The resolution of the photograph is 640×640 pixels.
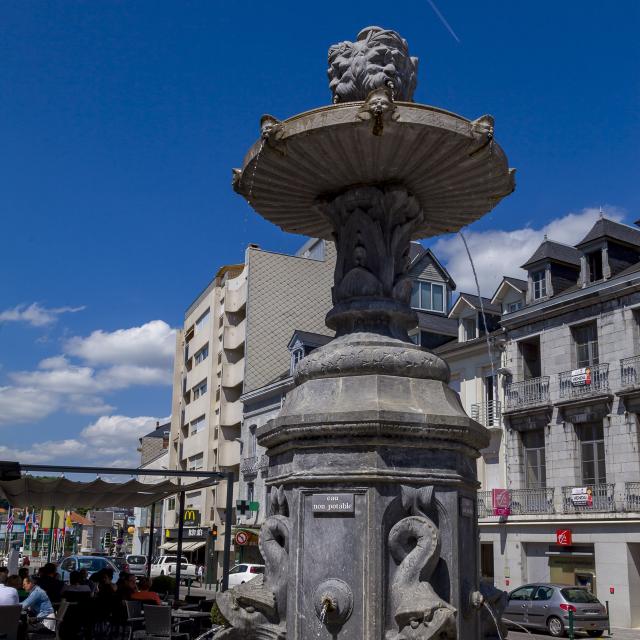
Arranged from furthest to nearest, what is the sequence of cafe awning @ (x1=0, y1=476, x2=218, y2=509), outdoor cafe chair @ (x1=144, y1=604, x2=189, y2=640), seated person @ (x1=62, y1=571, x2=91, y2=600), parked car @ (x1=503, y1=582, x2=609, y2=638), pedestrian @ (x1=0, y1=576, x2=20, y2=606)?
1. parked car @ (x1=503, y1=582, x2=609, y2=638)
2. cafe awning @ (x1=0, y1=476, x2=218, y2=509)
3. seated person @ (x1=62, y1=571, x2=91, y2=600)
4. outdoor cafe chair @ (x1=144, y1=604, x2=189, y2=640)
5. pedestrian @ (x1=0, y1=576, x2=20, y2=606)

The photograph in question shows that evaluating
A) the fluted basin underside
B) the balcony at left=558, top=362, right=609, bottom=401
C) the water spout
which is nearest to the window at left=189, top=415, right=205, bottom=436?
the balcony at left=558, top=362, right=609, bottom=401

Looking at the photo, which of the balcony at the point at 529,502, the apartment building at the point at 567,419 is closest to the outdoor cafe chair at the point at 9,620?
the apartment building at the point at 567,419

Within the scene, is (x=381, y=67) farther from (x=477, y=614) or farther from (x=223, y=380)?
(x=223, y=380)

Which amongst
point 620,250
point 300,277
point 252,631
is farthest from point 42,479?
point 300,277

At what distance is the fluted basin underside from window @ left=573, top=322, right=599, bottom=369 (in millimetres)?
21466

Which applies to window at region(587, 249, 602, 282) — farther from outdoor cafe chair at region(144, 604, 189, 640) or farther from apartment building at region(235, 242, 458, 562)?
outdoor cafe chair at region(144, 604, 189, 640)

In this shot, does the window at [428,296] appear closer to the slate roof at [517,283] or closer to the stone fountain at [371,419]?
the slate roof at [517,283]

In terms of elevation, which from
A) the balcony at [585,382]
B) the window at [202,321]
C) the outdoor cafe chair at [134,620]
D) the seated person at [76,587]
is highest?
the window at [202,321]

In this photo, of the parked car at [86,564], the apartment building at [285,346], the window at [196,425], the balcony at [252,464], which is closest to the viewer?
the parked car at [86,564]

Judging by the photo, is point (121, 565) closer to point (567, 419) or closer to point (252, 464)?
point (252, 464)

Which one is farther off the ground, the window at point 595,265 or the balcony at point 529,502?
the window at point 595,265

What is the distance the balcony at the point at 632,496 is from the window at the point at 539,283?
8384 mm

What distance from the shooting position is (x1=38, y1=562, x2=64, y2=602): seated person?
14.6 metres

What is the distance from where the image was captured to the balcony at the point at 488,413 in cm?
3184
